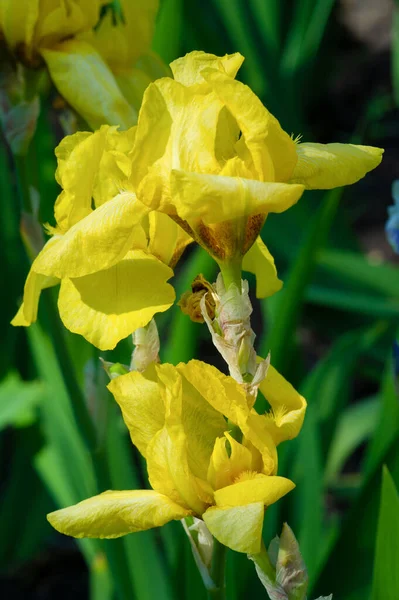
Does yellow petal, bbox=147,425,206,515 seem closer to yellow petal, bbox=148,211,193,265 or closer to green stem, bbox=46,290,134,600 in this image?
yellow petal, bbox=148,211,193,265

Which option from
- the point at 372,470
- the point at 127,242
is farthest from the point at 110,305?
the point at 372,470

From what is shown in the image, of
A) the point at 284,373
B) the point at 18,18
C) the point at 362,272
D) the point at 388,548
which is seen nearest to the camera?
the point at 388,548

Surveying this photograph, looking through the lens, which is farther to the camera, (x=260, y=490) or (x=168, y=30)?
(x=168, y=30)

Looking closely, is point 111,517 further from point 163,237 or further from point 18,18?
point 18,18

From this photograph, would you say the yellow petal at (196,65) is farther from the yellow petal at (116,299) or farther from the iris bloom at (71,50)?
the iris bloom at (71,50)

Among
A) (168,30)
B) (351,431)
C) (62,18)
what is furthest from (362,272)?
(62,18)

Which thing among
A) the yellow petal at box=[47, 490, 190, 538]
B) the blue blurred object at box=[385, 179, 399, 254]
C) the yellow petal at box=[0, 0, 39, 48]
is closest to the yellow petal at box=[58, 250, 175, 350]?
the yellow petal at box=[47, 490, 190, 538]

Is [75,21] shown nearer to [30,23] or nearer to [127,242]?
[30,23]
